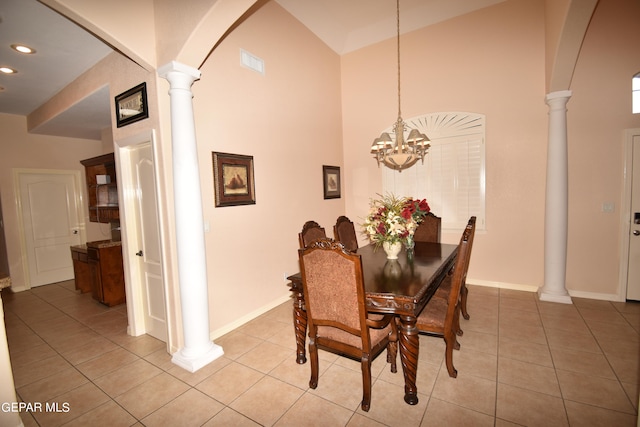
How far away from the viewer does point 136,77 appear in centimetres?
268

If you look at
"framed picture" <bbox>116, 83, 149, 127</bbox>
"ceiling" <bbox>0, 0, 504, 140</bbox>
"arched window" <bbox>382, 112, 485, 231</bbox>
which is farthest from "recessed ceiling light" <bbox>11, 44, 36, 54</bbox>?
"arched window" <bbox>382, 112, 485, 231</bbox>

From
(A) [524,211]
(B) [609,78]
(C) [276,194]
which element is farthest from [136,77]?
(B) [609,78]

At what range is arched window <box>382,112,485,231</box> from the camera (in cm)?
413

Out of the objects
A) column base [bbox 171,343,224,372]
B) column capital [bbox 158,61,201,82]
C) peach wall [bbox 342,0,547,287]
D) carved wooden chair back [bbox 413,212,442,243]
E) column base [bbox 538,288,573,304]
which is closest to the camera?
column capital [bbox 158,61,201,82]

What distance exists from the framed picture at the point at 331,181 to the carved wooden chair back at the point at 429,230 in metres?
1.62

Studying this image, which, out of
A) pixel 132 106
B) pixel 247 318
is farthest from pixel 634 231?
pixel 132 106

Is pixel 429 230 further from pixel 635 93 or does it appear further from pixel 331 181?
pixel 635 93

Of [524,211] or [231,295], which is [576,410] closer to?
[524,211]

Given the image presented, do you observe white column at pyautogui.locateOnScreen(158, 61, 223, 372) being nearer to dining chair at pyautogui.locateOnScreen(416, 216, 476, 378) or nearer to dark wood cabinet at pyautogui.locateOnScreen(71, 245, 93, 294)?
dining chair at pyautogui.locateOnScreen(416, 216, 476, 378)

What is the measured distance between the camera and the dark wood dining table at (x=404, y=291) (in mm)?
1866

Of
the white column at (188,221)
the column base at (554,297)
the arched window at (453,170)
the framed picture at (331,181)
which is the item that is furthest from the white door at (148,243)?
the column base at (554,297)

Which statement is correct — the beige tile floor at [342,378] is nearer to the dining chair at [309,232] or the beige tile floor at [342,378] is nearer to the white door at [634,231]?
the white door at [634,231]

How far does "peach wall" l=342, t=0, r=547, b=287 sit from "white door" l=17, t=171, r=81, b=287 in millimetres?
6167

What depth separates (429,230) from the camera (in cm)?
367
